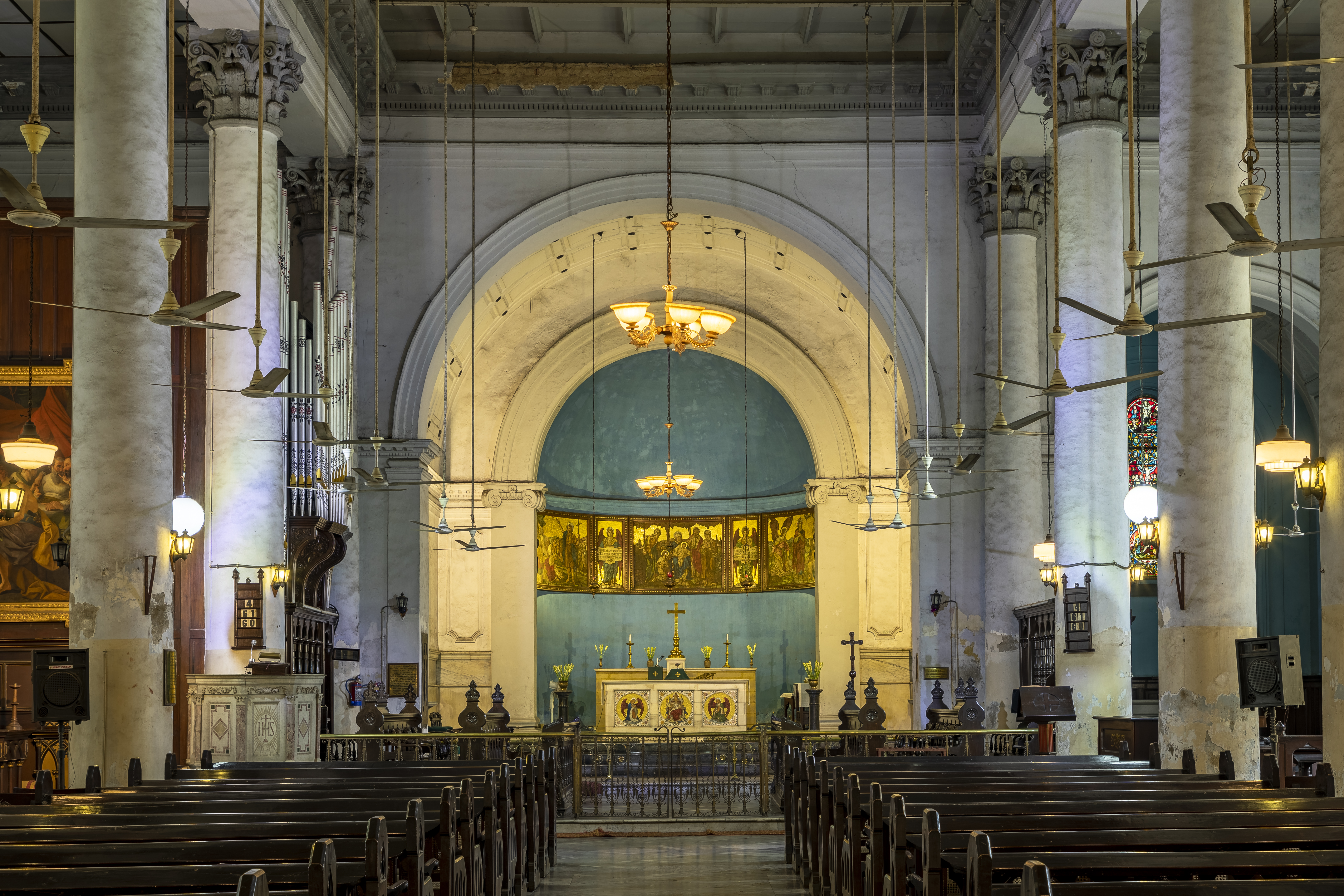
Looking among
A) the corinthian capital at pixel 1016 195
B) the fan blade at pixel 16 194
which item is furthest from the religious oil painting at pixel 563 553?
the fan blade at pixel 16 194

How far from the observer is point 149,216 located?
9508 mm

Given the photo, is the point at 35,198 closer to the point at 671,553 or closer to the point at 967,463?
the point at 967,463

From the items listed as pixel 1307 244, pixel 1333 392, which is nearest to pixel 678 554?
pixel 1333 392

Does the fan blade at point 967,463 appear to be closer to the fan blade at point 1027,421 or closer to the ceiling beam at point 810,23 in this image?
the fan blade at point 1027,421

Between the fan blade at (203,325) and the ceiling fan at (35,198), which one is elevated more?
the ceiling fan at (35,198)

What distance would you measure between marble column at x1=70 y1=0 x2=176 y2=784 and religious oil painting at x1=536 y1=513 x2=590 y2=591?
617 inches

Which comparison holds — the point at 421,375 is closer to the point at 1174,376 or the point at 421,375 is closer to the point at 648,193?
the point at 648,193

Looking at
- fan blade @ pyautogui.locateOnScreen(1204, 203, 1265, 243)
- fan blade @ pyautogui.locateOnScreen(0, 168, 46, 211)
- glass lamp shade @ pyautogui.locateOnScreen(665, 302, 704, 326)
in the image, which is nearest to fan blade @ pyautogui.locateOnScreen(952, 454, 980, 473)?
fan blade @ pyautogui.locateOnScreen(1204, 203, 1265, 243)

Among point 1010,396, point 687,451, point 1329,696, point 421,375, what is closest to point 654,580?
point 687,451

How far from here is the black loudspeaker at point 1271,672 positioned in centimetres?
802

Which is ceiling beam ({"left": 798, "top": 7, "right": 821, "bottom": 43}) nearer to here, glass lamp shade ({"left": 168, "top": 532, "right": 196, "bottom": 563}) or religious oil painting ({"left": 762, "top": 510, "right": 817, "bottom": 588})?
glass lamp shade ({"left": 168, "top": 532, "right": 196, "bottom": 563})

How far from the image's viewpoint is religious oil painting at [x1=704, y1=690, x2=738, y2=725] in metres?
21.0

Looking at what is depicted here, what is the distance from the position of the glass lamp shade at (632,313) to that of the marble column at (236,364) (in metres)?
3.50

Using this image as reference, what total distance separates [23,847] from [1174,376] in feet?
25.5
